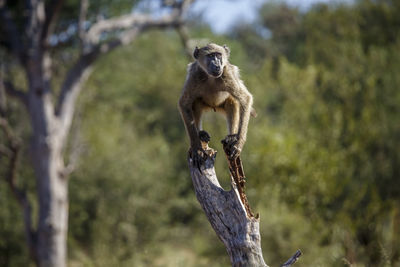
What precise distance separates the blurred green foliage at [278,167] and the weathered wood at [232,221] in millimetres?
7420

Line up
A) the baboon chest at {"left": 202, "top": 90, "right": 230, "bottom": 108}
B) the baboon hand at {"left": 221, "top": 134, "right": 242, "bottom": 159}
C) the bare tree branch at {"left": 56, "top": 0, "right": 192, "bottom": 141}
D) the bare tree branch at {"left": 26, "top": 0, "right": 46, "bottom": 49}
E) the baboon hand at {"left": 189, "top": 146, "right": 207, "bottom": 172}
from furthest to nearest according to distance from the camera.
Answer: the bare tree branch at {"left": 56, "top": 0, "right": 192, "bottom": 141} < the bare tree branch at {"left": 26, "top": 0, "right": 46, "bottom": 49} < the baboon chest at {"left": 202, "top": 90, "right": 230, "bottom": 108} < the baboon hand at {"left": 221, "top": 134, "right": 242, "bottom": 159} < the baboon hand at {"left": 189, "top": 146, "right": 207, "bottom": 172}

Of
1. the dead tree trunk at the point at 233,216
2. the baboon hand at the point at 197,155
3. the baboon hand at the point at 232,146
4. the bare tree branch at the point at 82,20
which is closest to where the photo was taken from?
the dead tree trunk at the point at 233,216

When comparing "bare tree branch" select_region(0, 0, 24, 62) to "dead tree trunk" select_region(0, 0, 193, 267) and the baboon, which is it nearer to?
"dead tree trunk" select_region(0, 0, 193, 267)

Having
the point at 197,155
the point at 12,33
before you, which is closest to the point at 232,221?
the point at 197,155

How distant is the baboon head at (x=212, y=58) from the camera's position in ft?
18.1

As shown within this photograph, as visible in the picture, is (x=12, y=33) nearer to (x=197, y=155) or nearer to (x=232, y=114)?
(x=232, y=114)

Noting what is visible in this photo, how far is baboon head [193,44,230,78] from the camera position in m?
5.52

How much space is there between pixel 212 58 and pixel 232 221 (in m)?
2.09

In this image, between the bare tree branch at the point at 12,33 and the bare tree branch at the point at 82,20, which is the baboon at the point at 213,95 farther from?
the bare tree branch at the point at 12,33

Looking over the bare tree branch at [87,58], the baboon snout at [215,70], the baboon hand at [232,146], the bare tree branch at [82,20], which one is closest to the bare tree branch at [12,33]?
the bare tree branch at [87,58]

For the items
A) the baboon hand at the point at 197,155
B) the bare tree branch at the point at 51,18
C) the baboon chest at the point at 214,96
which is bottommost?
the baboon hand at the point at 197,155

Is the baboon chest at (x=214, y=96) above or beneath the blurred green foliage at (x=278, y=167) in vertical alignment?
beneath

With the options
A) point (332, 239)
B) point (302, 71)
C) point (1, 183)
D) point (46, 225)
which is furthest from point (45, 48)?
point (302, 71)

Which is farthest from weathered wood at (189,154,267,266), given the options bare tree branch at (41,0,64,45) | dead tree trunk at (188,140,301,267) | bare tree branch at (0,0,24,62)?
bare tree branch at (0,0,24,62)
